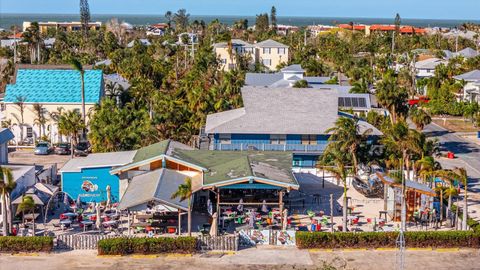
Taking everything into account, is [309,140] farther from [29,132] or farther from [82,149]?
[29,132]

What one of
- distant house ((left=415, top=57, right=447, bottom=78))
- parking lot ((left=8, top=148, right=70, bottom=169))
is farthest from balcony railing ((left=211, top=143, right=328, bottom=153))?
distant house ((left=415, top=57, right=447, bottom=78))

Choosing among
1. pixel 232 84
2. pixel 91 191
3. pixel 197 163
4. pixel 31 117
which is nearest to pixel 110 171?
pixel 91 191

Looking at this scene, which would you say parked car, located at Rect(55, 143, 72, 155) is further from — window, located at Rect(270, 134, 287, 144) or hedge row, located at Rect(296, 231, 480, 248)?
hedge row, located at Rect(296, 231, 480, 248)

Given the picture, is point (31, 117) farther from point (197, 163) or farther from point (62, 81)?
point (197, 163)

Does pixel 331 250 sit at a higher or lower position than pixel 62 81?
lower

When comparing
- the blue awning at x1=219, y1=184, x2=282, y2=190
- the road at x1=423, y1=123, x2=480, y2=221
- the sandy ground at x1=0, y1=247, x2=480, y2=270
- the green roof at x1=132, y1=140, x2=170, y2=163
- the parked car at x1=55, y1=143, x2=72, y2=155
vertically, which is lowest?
the road at x1=423, y1=123, x2=480, y2=221


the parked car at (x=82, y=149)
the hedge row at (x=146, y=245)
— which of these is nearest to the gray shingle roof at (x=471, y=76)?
the parked car at (x=82, y=149)

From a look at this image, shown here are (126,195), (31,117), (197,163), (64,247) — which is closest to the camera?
(64,247)
